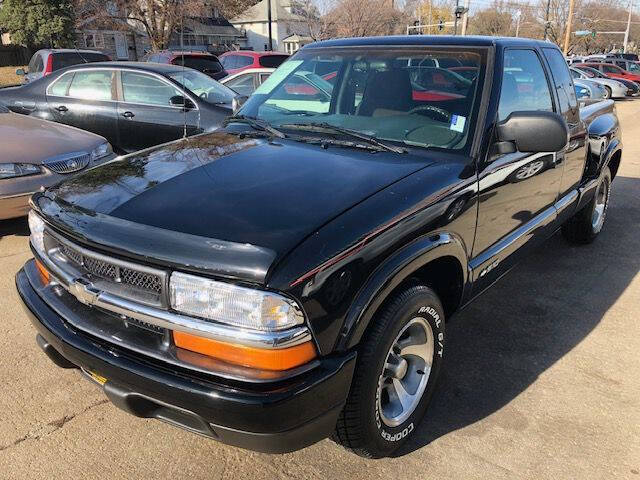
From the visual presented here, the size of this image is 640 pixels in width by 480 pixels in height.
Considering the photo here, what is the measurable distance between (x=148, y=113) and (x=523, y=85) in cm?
539

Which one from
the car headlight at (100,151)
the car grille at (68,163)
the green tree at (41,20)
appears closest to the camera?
the car grille at (68,163)

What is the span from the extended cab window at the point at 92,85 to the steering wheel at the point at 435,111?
583 cm

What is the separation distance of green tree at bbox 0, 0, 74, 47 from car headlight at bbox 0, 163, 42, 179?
1396 inches

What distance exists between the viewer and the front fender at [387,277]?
204cm

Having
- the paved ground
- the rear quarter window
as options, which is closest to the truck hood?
the paved ground

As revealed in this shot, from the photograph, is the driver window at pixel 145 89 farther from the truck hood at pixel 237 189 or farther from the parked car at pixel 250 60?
the parked car at pixel 250 60

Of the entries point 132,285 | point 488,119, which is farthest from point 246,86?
point 132,285

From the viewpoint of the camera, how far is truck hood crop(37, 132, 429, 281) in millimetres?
2037

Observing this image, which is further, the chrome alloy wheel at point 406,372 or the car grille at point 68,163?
the car grille at point 68,163

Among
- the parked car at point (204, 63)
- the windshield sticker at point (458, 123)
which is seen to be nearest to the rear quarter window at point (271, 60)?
the parked car at point (204, 63)

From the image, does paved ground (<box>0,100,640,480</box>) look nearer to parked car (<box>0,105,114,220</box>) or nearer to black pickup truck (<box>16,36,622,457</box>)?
black pickup truck (<box>16,36,622,457</box>)

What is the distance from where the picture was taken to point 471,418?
112 inches

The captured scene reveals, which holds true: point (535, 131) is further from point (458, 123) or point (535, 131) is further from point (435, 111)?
point (435, 111)

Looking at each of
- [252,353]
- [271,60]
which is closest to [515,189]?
[252,353]
